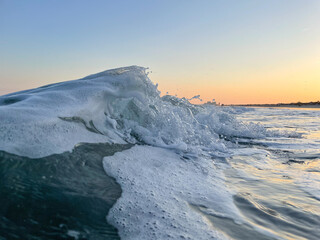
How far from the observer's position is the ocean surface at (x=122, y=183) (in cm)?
120

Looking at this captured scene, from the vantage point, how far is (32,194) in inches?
49.7

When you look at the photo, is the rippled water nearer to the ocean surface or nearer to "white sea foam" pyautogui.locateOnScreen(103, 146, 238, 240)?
the ocean surface

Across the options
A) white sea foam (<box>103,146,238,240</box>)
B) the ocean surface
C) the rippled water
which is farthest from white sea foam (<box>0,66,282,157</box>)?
the rippled water

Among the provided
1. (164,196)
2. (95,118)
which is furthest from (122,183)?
(95,118)

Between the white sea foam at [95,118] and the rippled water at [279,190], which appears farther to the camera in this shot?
the white sea foam at [95,118]

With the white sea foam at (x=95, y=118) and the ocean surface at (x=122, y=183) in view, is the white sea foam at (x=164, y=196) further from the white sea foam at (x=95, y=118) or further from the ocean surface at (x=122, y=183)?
the white sea foam at (x=95, y=118)

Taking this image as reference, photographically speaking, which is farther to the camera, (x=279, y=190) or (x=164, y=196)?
(x=279, y=190)

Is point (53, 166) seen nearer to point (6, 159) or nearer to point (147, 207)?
point (6, 159)

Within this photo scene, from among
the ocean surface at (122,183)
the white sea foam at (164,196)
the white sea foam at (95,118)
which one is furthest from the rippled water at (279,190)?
the white sea foam at (95,118)

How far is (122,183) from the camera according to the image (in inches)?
65.4

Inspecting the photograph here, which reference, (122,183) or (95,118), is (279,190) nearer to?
(122,183)

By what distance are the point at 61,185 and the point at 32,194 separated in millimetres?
175

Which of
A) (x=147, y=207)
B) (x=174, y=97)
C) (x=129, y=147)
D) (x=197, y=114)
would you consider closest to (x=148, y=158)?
(x=129, y=147)

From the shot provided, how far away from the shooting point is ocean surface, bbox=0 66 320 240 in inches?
47.4
